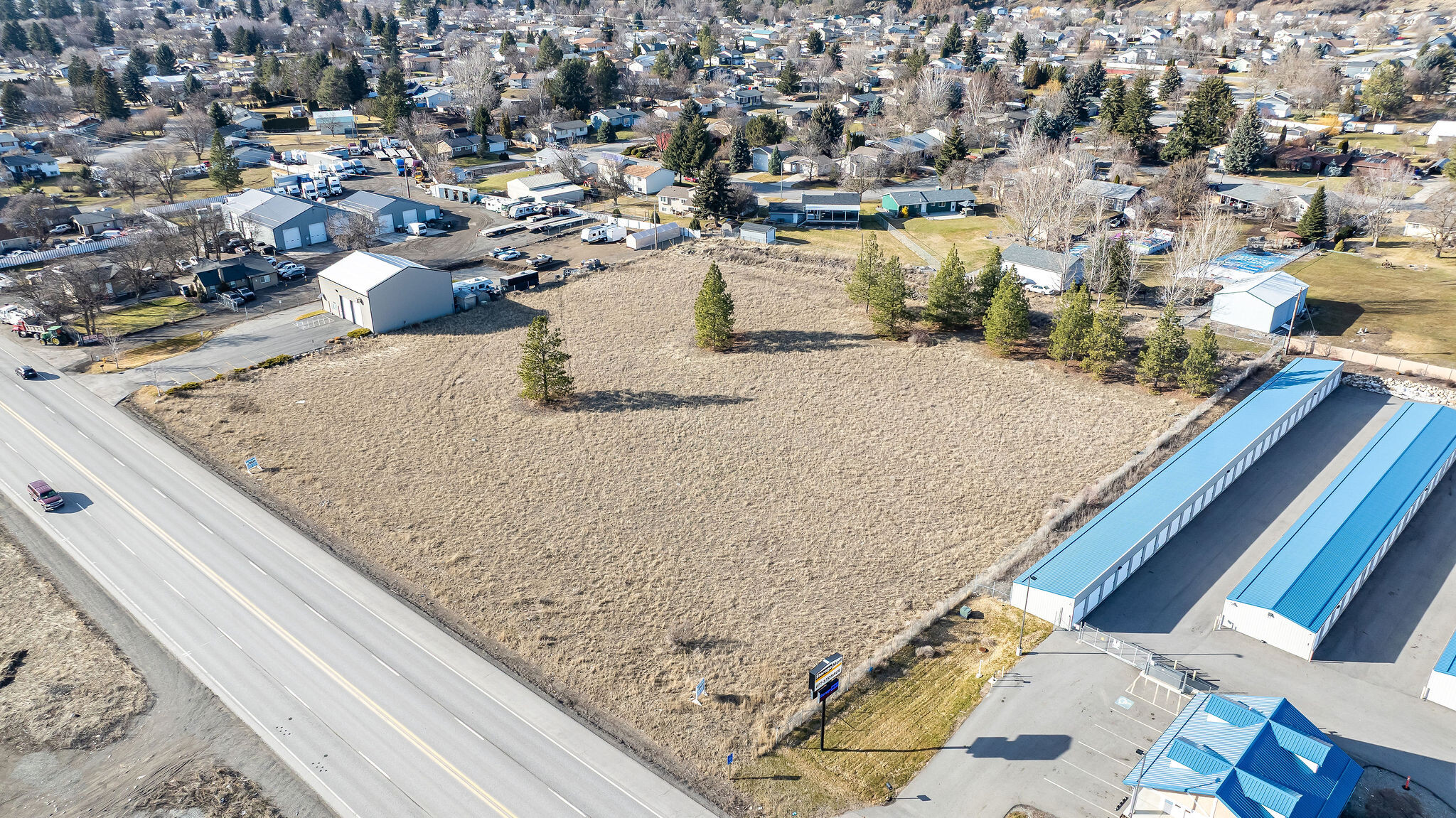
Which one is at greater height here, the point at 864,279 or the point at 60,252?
the point at 60,252

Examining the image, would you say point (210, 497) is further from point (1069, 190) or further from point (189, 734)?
point (1069, 190)

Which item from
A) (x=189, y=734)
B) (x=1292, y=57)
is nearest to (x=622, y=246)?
(x=189, y=734)

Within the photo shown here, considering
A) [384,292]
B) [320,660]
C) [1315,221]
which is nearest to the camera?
[320,660]

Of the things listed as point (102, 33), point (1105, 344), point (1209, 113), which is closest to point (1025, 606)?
point (1105, 344)

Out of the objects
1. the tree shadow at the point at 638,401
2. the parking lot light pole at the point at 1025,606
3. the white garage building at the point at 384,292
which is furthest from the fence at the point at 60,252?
the parking lot light pole at the point at 1025,606

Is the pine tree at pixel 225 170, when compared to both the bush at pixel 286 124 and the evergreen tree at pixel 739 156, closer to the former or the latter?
the bush at pixel 286 124

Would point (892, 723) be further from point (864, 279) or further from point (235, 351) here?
point (235, 351)

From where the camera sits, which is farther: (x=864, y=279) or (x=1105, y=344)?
(x=864, y=279)
